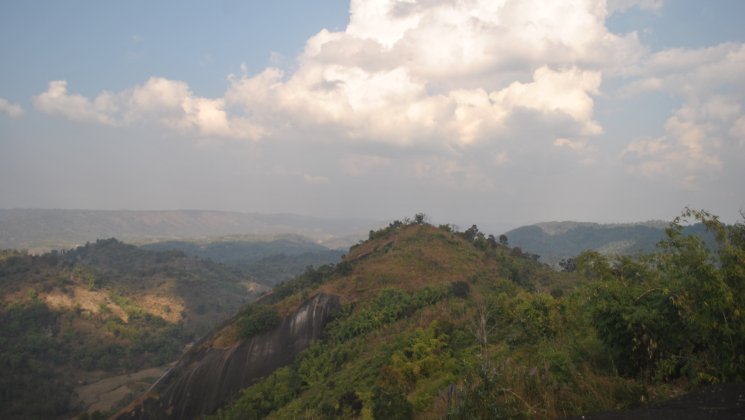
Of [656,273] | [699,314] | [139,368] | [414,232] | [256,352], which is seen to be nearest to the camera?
[699,314]

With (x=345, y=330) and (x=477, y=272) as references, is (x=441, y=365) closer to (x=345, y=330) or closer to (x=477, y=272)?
(x=345, y=330)

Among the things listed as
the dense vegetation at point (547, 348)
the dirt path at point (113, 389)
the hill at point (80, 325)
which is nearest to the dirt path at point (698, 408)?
the dense vegetation at point (547, 348)

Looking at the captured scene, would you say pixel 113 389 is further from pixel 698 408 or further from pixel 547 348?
pixel 698 408

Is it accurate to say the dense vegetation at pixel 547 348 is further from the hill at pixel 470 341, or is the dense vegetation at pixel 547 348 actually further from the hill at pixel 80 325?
A: the hill at pixel 80 325

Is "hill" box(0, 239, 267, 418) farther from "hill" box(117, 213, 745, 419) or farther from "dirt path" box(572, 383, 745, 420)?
"dirt path" box(572, 383, 745, 420)

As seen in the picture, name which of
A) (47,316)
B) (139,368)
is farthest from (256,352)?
(47,316)

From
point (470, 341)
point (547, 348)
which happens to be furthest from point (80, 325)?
point (547, 348)

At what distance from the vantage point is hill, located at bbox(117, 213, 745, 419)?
7453mm

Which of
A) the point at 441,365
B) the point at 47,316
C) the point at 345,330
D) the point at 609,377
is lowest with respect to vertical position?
the point at 47,316

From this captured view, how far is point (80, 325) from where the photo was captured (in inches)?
3191

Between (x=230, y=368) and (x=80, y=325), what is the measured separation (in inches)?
2642

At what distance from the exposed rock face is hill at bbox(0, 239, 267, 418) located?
105 feet

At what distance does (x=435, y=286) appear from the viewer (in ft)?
111

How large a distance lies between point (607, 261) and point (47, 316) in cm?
9843
